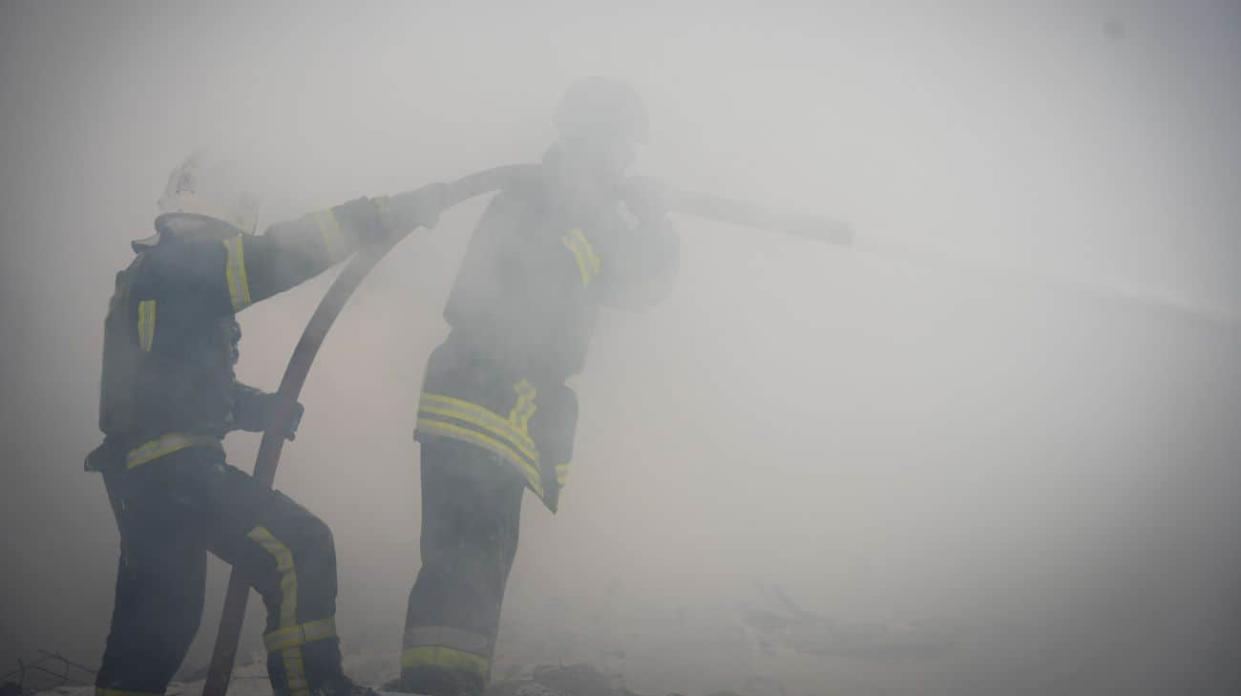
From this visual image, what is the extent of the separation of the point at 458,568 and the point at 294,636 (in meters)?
0.68

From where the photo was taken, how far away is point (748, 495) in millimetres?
8461

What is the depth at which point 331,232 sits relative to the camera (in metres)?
2.08

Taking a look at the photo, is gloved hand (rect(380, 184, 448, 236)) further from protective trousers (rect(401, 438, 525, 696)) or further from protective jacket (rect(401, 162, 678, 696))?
protective trousers (rect(401, 438, 525, 696))

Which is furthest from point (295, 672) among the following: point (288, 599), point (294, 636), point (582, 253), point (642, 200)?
point (642, 200)

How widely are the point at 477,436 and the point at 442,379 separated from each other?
27cm

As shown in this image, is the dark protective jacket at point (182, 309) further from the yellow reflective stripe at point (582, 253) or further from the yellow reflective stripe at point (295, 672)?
the yellow reflective stripe at point (295, 672)

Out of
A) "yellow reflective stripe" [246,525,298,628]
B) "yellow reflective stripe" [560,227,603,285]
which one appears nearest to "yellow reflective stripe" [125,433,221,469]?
"yellow reflective stripe" [246,525,298,628]

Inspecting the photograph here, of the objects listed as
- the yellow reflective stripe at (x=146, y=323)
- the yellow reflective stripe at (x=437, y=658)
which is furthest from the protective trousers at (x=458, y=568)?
the yellow reflective stripe at (x=146, y=323)

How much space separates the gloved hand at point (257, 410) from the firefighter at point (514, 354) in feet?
2.44

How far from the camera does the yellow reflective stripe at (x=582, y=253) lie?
90.2 inches

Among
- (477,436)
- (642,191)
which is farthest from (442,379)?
(642,191)

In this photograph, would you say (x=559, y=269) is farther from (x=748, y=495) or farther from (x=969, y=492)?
(x=969, y=492)

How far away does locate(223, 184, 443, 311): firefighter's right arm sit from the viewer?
6.77 feet

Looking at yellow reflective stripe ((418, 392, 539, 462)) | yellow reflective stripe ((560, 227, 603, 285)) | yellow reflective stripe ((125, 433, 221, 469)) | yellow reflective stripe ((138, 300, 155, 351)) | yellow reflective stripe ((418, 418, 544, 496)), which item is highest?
yellow reflective stripe ((560, 227, 603, 285))
